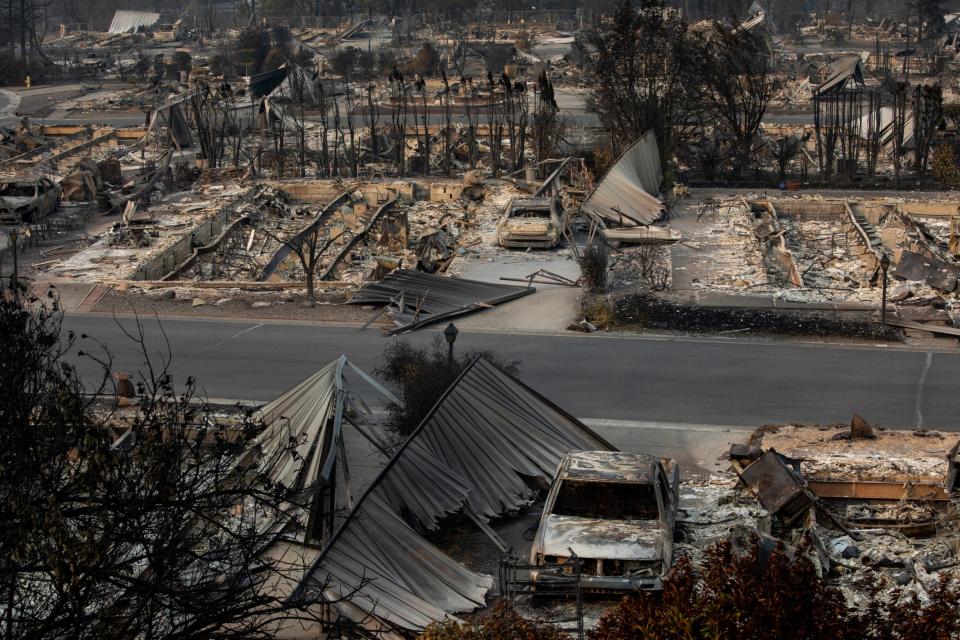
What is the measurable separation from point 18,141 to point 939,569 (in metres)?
40.6

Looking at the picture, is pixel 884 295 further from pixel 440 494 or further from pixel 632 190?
pixel 440 494

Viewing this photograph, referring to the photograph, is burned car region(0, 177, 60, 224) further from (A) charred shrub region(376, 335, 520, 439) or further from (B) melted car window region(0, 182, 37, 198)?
(A) charred shrub region(376, 335, 520, 439)

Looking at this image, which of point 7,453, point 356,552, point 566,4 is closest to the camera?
point 7,453

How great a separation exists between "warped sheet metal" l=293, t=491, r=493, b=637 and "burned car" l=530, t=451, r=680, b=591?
0.81 m

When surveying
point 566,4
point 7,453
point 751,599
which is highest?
point 566,4

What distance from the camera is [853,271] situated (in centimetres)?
2642

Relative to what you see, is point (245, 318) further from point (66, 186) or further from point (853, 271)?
point (66, 186)

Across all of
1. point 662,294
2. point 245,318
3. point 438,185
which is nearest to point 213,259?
point 245,318

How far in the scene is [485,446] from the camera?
49.0 feet

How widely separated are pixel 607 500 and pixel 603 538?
2.76ft

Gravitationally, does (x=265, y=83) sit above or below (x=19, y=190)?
above

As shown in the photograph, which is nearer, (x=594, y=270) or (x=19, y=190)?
(x=594, y=270)

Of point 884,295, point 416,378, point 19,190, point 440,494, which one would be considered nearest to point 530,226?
point 884,295

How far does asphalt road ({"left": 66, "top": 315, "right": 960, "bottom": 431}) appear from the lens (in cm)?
1847
